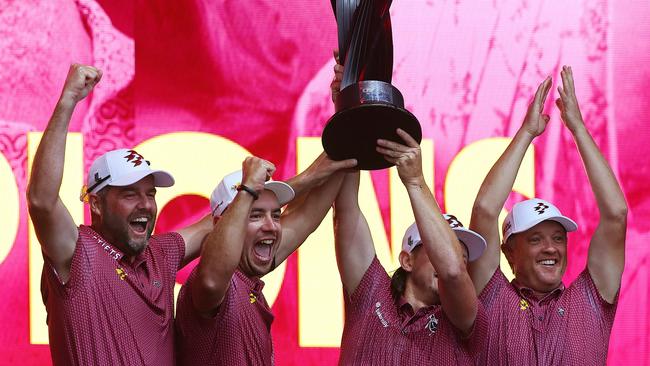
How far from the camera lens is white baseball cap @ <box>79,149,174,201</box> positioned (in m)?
3.91

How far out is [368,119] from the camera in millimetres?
3740

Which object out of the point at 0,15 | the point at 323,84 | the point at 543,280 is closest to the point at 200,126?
the point at 323,84

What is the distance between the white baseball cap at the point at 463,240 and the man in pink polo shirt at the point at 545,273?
122 millimetres

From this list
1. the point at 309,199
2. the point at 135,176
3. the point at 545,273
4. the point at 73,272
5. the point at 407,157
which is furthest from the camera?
the point at 545,273

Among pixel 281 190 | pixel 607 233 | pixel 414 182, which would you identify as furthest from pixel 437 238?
pixel 607 233

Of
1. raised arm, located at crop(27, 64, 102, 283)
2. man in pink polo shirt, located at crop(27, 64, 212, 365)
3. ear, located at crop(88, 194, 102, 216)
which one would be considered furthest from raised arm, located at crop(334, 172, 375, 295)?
raised arm, located at crop(27, 64, 102, 283)

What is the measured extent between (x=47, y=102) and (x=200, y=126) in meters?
0.66

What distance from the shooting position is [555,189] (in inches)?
209

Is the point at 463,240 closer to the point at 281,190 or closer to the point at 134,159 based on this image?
the point at 281,190

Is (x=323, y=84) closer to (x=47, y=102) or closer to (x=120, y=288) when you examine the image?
(x=47, y=102)

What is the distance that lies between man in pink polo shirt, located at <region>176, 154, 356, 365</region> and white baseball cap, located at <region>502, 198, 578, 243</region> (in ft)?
2.39

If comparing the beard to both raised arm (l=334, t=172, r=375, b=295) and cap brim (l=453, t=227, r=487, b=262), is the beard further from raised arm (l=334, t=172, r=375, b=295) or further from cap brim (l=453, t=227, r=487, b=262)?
cap brim (l=453, t=227, r=487, b=262)

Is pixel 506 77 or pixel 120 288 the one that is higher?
pixel 506 77

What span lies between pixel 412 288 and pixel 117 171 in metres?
1.04
